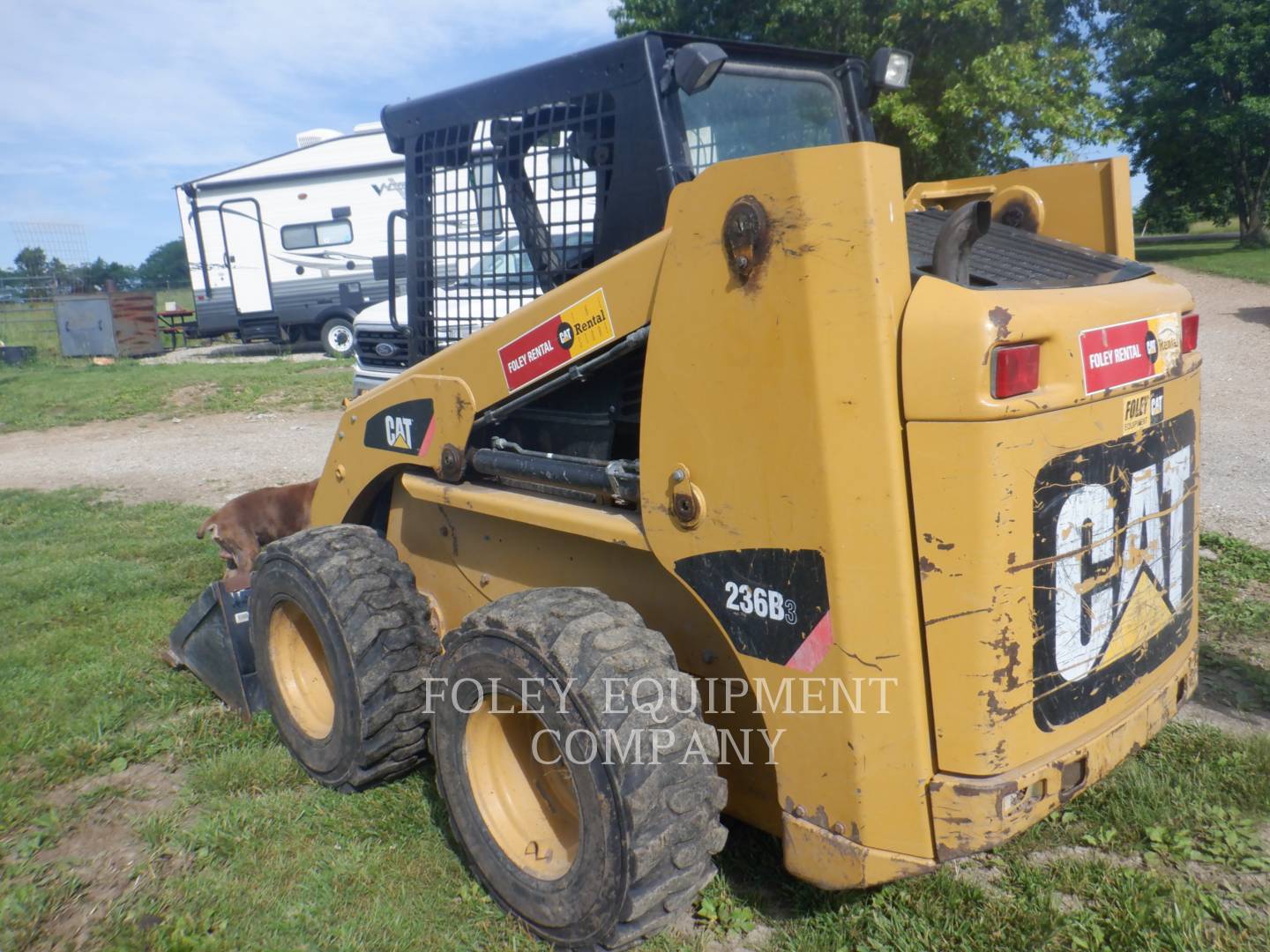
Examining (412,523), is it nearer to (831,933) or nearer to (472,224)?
(472,224)

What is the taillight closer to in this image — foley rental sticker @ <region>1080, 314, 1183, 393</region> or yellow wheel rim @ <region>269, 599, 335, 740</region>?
foley rental sticker @ <region>1080, 314, 1183, 393</region>

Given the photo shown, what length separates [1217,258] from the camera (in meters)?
24.6

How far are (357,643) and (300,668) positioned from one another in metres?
0.71

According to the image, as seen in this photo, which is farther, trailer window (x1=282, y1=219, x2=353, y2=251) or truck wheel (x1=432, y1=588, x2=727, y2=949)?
trailer window (x1=282, y1=219, x2=353, y2=251)

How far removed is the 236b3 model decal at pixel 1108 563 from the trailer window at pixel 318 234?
1665 centimetres

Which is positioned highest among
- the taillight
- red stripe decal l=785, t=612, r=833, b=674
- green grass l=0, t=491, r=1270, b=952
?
the taillight

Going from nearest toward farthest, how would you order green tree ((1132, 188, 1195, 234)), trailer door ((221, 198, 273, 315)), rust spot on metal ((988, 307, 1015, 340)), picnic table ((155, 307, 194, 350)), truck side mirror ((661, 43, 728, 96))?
rust spot on metal ((988, 307, 1015, 340))
truck side mirror ((661, 43, 728, 96))
trailer door ((221, 198, 273, 315))
picnic table ((155, 307, 194, 350))
green tree ((1132, 188, 1195, 234))

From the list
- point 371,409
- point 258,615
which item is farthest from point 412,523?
point 258,615

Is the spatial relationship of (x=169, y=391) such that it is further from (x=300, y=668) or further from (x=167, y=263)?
(x=167, y=263)

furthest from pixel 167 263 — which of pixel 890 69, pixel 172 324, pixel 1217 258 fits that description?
pixel 890 69

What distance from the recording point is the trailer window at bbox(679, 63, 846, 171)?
2.86 metres

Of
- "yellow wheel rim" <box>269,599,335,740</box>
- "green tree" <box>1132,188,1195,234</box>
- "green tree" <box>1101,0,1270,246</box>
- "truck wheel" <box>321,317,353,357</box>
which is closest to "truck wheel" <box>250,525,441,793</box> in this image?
"yellow wheel rim" <box>269,599,335,740</box>

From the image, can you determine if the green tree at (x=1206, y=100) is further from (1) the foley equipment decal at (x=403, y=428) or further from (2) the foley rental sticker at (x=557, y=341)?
(2) the foley rental sticker at (x=557, y=341)

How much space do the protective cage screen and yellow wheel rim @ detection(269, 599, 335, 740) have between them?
1138 mm
